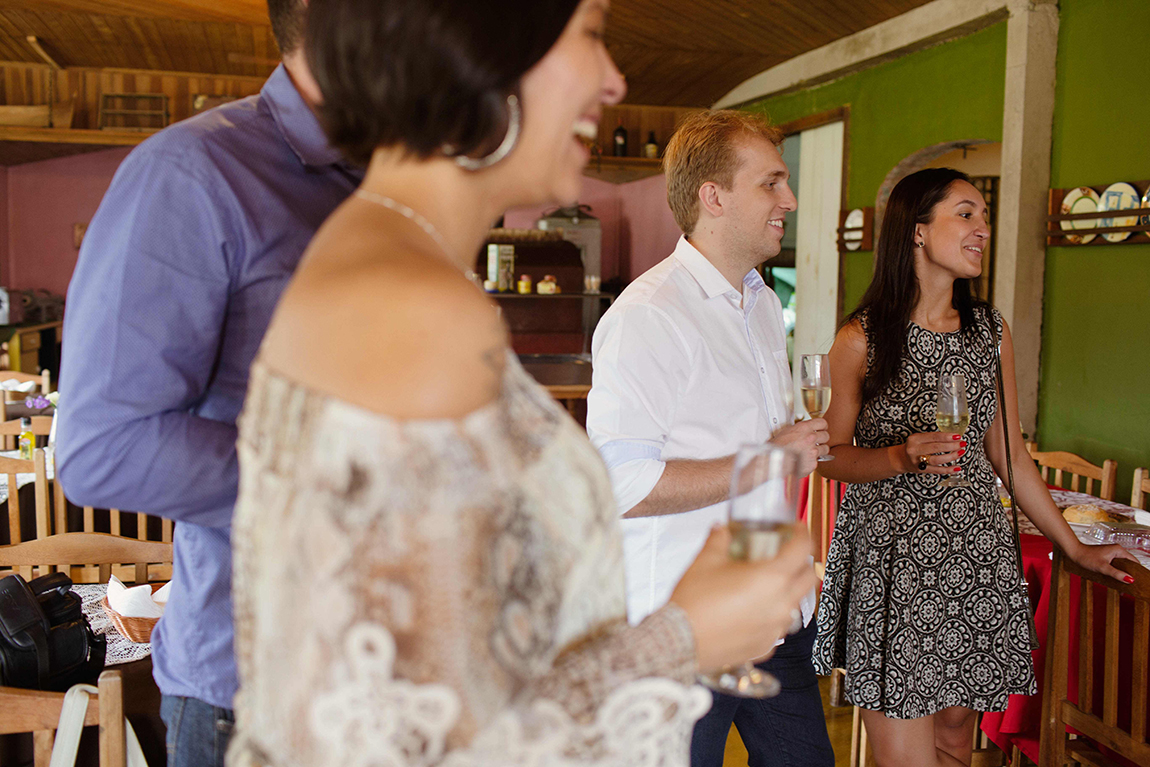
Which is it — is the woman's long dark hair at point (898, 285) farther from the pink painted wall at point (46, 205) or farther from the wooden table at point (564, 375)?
the pink painted wall at point (46, 205)

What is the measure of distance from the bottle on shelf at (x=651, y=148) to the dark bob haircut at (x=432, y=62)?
8926 mm

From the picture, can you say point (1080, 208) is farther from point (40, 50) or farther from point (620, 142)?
point (40, 50)

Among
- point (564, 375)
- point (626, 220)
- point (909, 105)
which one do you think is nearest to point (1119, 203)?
point (909, 105)

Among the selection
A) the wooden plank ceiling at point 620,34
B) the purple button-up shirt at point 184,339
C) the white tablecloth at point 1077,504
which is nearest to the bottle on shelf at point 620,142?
the wooden plank ceiling at point 620,34

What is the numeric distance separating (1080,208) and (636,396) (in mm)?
3863

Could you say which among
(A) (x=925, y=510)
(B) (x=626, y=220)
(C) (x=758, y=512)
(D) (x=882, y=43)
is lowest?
(A) (x=925, y=510)

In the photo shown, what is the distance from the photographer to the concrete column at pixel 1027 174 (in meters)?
4.86

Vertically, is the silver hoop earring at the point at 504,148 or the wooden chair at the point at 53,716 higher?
the silver hoop earring at the point at 504,148

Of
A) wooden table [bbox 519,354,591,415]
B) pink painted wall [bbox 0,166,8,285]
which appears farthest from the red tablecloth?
pink painted wall [bbox 0,166,8,285]

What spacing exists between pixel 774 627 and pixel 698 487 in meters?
0.95

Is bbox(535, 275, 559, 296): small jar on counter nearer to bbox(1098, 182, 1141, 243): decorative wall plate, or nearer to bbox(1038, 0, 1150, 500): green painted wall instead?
bbox(1038, 0, 1150, 500): green painted wall

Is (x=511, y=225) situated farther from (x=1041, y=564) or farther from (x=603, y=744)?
(x=603, y=744)

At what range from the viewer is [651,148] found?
943cm

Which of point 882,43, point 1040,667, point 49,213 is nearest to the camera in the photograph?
point 1040,667
